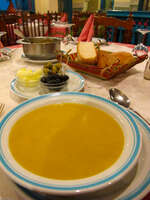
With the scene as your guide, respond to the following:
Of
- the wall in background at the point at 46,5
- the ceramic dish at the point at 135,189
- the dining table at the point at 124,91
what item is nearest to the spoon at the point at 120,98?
the dining table at the point at 124,91

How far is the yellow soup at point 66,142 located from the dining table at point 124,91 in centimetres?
5

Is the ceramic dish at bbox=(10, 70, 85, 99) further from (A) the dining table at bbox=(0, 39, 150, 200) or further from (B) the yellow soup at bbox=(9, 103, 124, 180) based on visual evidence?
(B) the yellow soup at bbox=(9, 103, 124, 180)

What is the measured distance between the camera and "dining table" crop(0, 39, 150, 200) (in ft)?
0.92

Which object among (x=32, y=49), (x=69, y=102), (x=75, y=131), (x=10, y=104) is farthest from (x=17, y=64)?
(x=75, y=131)

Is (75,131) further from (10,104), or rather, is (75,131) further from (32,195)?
(10,104)

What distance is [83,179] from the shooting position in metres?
0.26

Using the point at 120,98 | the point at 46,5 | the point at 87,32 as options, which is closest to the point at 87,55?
the point at 120,98

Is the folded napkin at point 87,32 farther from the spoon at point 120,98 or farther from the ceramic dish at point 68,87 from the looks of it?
the spoon at point 120,98

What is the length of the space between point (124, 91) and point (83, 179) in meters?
0.48

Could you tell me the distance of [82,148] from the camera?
1.09ft

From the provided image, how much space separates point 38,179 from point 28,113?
0.21 metres

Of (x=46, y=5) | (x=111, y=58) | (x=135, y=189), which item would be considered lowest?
(x=135, y=189)

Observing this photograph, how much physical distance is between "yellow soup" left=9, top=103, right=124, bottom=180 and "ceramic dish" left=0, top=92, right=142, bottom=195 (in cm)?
1

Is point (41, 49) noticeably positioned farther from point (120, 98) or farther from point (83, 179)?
point (83, 179)
